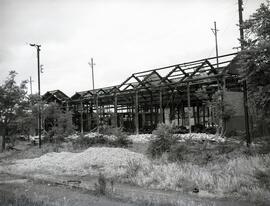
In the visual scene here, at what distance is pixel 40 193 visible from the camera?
39.5 ft

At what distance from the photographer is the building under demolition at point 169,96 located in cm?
2792

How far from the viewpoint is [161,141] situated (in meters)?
19.2

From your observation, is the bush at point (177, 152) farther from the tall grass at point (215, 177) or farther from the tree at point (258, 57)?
the tree at point (258, 57)

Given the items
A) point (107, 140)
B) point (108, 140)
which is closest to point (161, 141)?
point (108, 140)

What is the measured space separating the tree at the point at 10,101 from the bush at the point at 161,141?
19.6 meters

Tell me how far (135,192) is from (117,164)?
6.58 metres

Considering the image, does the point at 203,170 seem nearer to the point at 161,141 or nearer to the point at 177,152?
the point at 177,152

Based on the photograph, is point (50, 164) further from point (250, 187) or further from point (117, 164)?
point (250, 187)

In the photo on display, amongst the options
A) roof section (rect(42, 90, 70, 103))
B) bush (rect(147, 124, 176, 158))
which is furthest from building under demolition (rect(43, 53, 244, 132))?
bush (rect(147, 124, 176, 158))

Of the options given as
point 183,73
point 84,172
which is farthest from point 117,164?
point 183,73

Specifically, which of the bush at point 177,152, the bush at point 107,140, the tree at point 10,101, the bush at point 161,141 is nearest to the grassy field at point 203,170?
the bush at point 177,152

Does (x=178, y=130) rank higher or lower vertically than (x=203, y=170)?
higher

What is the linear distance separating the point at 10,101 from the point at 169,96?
16.2m

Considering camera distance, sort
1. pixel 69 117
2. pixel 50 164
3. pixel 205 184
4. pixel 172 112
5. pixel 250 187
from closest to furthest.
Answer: pixel 250 187 → pixel 205 184 → pixel 50 164 → pixel 69 117 → pixel 172 112
